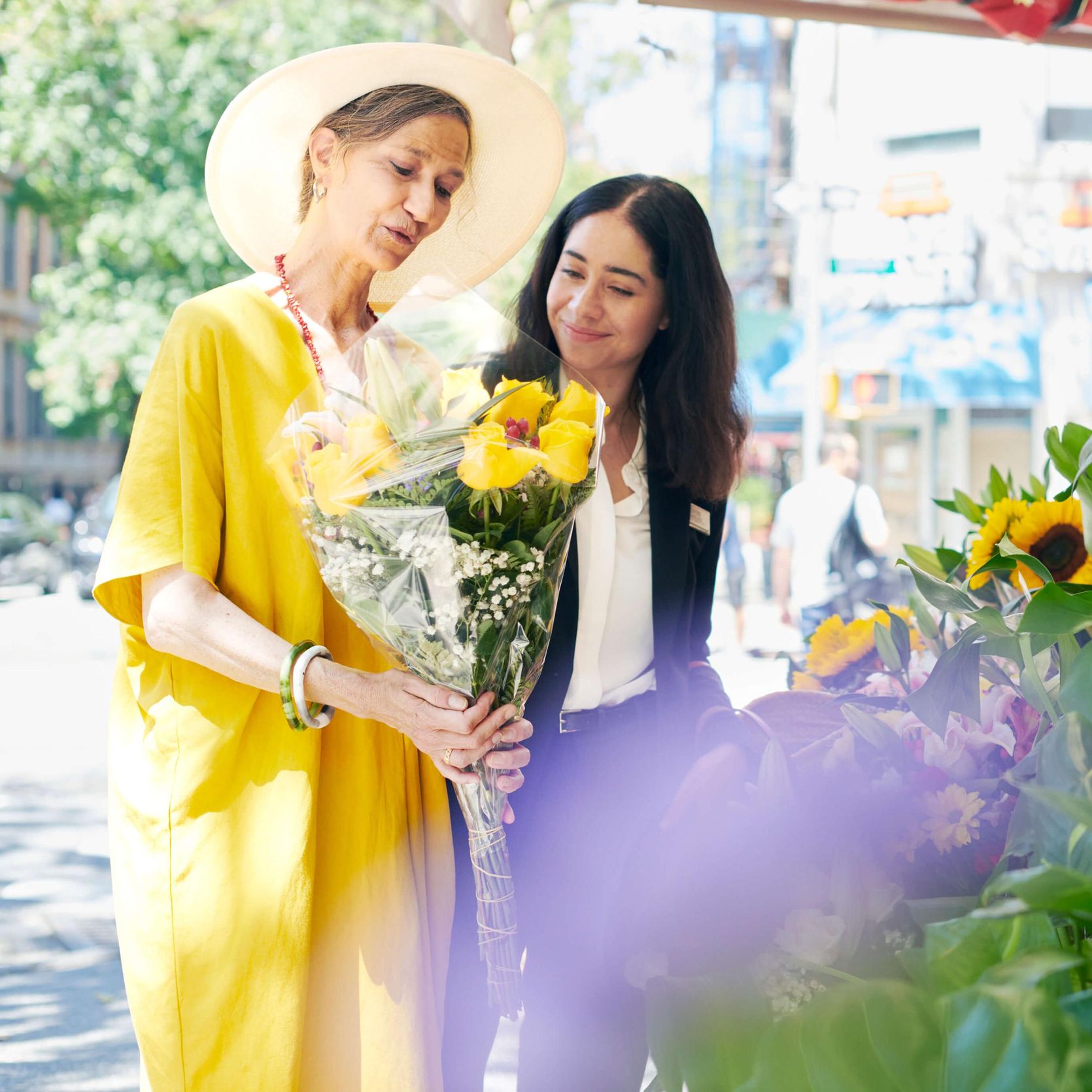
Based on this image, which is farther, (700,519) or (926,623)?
(700,519)

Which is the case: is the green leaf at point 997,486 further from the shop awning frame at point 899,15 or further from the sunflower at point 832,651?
the shop awning frame at point 899,15

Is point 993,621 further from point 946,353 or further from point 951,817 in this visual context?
point 946,353

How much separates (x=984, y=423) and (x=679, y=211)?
13.9 metres

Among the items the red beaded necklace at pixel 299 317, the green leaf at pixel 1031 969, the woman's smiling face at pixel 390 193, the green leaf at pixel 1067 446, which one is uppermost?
the woman's smiling face at pixel 390 193

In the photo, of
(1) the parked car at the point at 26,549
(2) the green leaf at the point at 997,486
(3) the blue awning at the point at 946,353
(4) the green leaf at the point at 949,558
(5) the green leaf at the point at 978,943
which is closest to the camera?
(5) the green leaf at the point at 978,943

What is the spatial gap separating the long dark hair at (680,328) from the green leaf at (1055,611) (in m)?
1.13

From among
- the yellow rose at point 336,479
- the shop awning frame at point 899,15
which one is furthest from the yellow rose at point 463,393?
the shop awning frame at point 899,15

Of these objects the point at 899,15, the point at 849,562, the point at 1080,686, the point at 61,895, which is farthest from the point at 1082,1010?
the point at 849,562

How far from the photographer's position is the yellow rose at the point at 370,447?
4.43 feet

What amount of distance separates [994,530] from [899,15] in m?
1.41

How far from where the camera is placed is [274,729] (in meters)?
1.57

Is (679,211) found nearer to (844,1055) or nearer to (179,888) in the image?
(179,888)

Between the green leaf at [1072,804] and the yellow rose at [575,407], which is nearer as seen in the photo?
the green leaf at [1072,804]

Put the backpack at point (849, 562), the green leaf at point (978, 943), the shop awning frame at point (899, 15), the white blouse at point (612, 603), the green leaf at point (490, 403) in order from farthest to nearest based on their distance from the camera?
the backpack at point (849, 562) → the shop awning frame at point (899, 15) → the white blouse at point (612, 603) → the green leaf at point (490, 403) → the green leaf at point (978, 943)
